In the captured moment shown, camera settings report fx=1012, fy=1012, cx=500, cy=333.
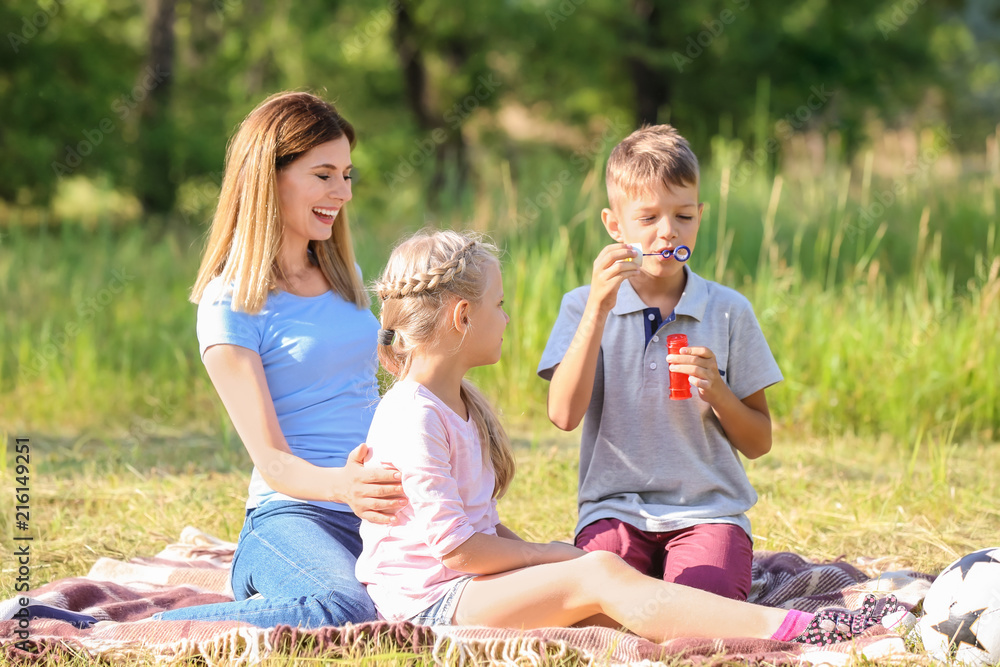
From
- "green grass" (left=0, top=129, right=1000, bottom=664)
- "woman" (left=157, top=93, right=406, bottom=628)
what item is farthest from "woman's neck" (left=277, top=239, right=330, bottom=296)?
"green grass" (left=0, top=129, right=1000, bottom=664)

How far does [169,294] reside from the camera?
7.39m

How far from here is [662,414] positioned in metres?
2.89

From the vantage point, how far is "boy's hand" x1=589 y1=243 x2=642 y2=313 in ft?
8.46

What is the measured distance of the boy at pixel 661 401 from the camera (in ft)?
9.09

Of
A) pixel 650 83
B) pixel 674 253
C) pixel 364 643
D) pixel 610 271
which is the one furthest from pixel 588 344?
pixel 650 83

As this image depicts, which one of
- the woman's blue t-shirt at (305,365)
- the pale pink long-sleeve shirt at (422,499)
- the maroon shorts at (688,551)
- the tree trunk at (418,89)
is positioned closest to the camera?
the pale pink long-sleeve shirt at (422,499)

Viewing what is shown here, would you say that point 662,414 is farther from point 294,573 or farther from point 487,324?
point 294,573

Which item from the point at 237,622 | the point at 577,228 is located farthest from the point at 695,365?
the point at 577,228

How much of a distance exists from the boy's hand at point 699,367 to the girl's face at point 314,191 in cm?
111

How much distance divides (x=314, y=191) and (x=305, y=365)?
515 millimetres

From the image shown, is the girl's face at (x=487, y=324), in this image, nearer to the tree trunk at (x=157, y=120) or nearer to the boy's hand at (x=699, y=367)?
the boy's hand at (x=699, y=367)

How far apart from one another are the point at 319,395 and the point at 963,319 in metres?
3.95

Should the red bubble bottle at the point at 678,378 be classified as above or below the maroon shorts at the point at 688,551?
above

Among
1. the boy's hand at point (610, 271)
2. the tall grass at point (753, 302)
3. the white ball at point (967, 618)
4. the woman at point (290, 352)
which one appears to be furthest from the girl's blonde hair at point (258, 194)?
the tall grass at point (753, 302)
